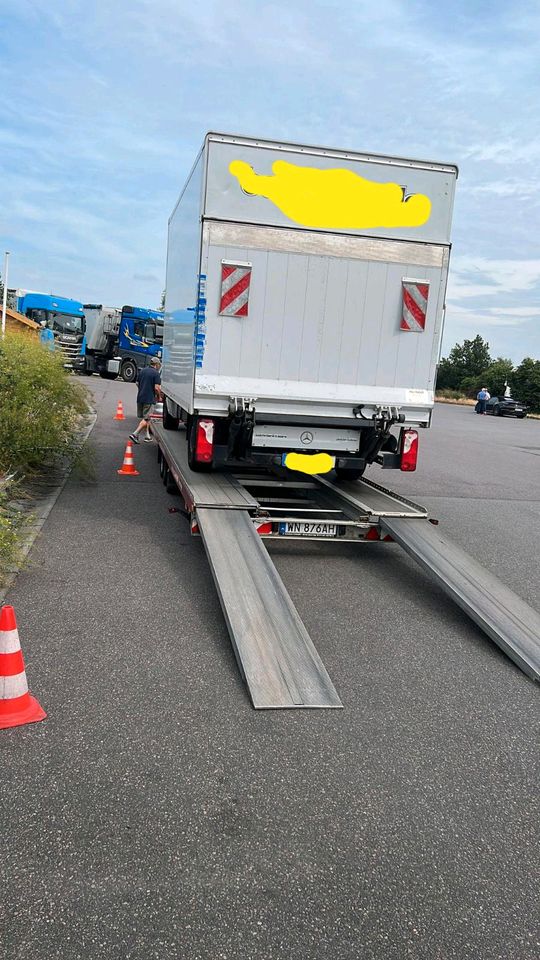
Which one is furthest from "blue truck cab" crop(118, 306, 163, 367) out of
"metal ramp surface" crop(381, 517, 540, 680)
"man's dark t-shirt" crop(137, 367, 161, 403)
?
"metal ramp surface" crop(381, 517, 540, 680)

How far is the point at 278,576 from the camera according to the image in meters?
5.70

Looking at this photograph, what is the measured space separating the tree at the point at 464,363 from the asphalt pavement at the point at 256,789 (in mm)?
85234

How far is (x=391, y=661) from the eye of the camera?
5004 mm

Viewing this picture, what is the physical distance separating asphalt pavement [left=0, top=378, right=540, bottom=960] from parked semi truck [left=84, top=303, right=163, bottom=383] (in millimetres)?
29405

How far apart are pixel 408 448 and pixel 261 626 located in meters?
3.65

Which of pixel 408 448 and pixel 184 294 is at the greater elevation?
pixel 184 294

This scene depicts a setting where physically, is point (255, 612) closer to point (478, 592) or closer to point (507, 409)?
point (478, 592)

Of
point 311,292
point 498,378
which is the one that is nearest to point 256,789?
point 311,292

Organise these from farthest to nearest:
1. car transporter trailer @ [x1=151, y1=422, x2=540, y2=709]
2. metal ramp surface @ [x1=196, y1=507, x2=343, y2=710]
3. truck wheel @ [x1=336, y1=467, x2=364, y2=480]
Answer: truck wheel @ [x1=336, y1=467, x2=364, y2=480]
car transporter trailer @ [x1=151, y1=422, x2=540, y2=709]
metal ramp surface @ [x1=196, y1=507, x2=343, y2=710]

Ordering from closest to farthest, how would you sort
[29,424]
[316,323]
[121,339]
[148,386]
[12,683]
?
1. [12,683]
2. [316,323]
3. [29,424]
4. [148,386]
5. [121,339]

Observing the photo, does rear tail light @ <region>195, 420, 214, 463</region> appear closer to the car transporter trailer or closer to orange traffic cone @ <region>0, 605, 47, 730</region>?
the car transporter trailer

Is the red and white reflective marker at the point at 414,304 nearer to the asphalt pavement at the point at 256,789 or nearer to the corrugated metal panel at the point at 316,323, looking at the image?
the corrugated metal panel at the point at 316,323

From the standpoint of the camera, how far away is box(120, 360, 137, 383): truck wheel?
119 feet

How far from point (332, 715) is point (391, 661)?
38.6 inches
